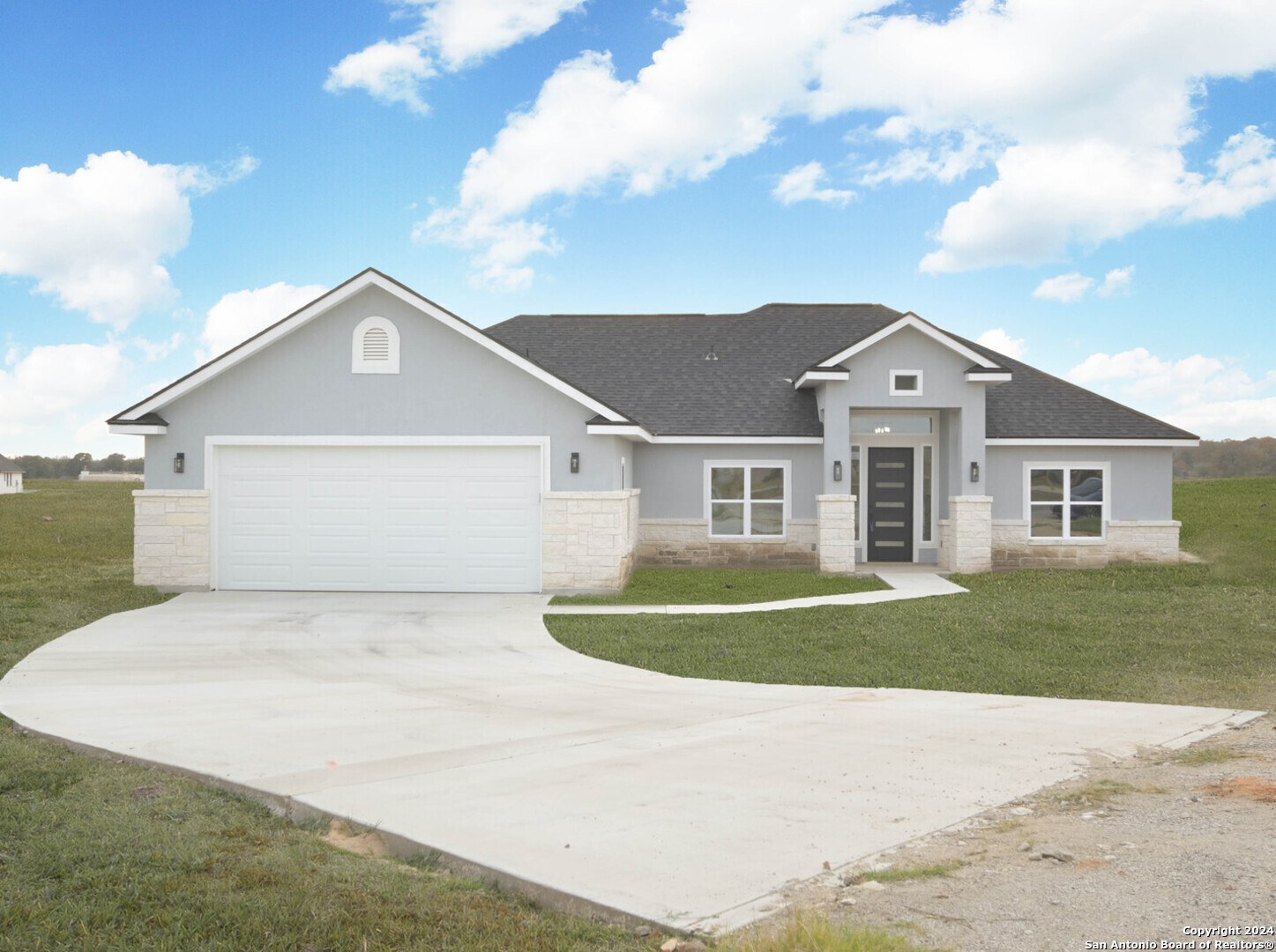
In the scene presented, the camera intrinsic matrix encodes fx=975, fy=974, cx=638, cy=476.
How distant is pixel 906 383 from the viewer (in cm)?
1928

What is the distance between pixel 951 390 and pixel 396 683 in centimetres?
1341

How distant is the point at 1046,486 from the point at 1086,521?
114 cm

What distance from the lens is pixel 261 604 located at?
14906mm

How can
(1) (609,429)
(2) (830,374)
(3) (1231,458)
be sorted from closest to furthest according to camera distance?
(1) (609,429) < (2) (830,374) < (3) (1231,458)

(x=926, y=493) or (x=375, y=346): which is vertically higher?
(x=375, y=346)

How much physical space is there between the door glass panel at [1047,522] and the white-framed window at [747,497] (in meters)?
5.21

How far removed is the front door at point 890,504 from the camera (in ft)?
69.4

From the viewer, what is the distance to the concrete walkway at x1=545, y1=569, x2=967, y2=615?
1445 cm

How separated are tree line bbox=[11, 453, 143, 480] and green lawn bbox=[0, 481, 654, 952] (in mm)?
74052

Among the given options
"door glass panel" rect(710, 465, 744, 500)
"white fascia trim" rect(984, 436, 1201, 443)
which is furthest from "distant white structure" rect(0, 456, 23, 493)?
"white fascia trim" rect(984, 436, 1201, 443)

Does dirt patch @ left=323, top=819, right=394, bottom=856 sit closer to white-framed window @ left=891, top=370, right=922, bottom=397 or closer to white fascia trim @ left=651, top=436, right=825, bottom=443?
white fascia trim @ left=651, top=436, right=825, bottom=443

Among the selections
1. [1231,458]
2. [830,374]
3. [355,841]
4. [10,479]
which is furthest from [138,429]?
[10,479]

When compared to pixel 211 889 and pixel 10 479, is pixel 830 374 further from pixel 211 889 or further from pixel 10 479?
pixel 10 479

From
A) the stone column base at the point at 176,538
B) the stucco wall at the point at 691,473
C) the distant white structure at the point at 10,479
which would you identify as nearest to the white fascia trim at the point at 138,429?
the stone column base at the point at 176,538
